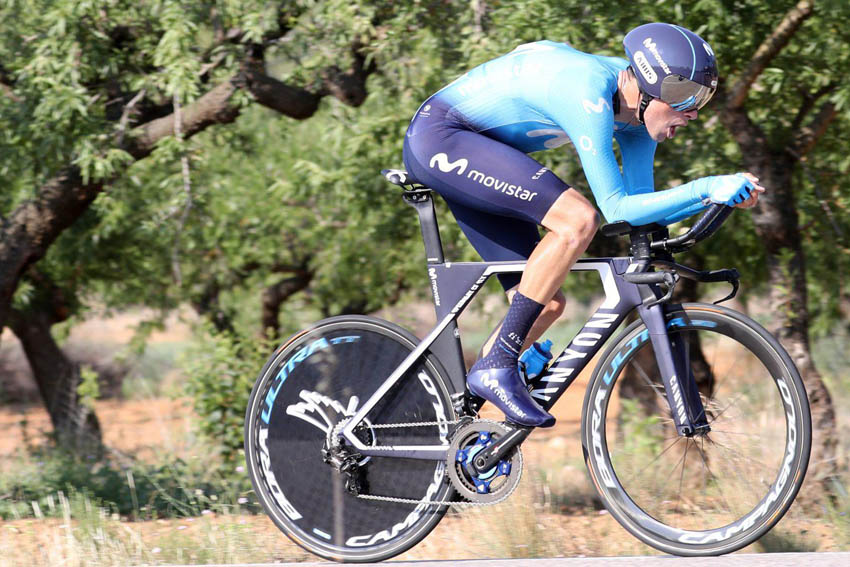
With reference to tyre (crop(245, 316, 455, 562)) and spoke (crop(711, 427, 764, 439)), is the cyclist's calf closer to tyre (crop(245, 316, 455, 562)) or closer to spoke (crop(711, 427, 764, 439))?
tyre (crop(245, 316, 455, 562))

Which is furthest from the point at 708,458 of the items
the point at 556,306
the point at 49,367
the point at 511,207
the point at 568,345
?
the point at 49,367

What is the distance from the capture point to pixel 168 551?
4184 millimetres

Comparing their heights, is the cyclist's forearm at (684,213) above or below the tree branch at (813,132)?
above

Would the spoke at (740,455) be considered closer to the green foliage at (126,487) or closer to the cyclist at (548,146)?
the cyclist at (548,146)

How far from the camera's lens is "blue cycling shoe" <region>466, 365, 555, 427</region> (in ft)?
11.6

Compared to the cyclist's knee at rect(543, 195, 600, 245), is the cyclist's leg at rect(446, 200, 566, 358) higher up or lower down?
lower down

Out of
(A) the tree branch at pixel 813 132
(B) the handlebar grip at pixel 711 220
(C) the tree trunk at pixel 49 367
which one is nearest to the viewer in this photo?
(B) the handlebar grip at pixel 711 220

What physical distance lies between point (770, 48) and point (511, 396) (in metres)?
3.48

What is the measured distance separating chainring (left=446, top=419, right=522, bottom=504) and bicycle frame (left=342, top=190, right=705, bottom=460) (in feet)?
0.34

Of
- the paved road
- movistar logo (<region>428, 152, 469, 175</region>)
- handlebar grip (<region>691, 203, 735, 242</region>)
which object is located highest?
movistar logo (<region>428, 152, 469, 175</region>)

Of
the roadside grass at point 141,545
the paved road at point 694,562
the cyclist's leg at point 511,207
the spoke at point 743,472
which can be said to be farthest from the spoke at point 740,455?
the roadside grass at point 141,545

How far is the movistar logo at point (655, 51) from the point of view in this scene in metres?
3.38

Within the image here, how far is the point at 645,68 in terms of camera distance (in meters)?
3.41

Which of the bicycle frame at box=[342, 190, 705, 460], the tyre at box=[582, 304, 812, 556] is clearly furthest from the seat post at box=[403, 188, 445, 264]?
the tyre at box=[582, 304, 812, 556]
